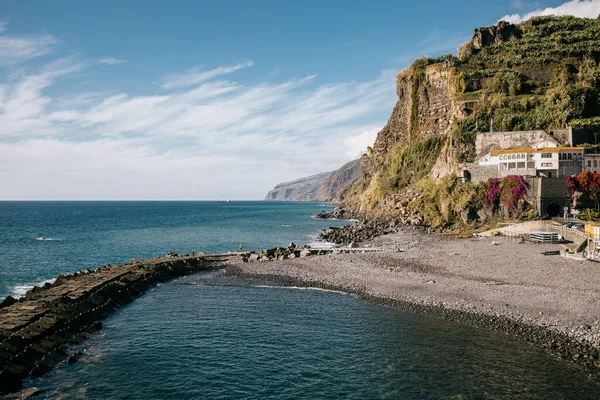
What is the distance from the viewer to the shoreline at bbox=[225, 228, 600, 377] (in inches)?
994

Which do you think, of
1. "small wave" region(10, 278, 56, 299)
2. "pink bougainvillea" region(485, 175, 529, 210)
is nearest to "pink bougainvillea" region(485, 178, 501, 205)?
"pink bougainvillea" region(485, 175, 529, 210)

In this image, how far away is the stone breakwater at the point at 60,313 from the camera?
21.6 metres

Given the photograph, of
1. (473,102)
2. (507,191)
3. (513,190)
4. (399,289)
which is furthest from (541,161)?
(399,289)

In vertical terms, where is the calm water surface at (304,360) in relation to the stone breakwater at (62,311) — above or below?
below

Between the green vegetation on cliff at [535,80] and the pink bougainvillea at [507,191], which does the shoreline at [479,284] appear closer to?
the pink bougainvillea at [507,191]

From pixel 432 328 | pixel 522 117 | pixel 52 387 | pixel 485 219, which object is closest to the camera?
pixel 52 387

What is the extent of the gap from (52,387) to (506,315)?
93.7 feet

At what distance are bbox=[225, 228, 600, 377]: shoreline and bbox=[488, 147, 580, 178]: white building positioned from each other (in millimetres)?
15967

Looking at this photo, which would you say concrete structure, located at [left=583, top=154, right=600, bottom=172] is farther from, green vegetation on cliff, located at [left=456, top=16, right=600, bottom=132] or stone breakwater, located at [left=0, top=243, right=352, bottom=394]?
stone breakwater, located at [left=0, top=243, right=352, bottom=394]

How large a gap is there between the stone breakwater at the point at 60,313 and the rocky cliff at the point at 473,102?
49434mm

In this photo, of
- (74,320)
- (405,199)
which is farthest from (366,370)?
(405,199)

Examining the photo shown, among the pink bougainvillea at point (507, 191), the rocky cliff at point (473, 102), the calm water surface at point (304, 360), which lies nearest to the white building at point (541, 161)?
the pink bougainvillea at point (507, 191)

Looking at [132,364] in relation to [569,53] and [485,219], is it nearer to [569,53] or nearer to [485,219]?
[485,219]

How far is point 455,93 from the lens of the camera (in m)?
86.0
